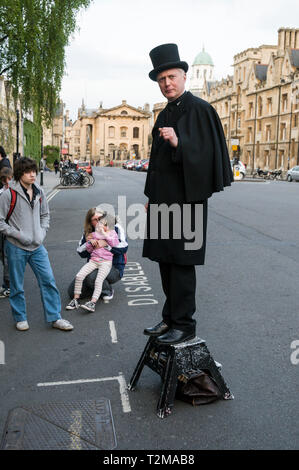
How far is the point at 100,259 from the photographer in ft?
19.9

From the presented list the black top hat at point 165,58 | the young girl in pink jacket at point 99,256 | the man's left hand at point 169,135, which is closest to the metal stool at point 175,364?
the man's left hand at point 169,135

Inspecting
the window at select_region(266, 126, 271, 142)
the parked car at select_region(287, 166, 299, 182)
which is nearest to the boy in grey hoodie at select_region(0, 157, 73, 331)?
the parked car at select_region(287, 166, 299, 182)

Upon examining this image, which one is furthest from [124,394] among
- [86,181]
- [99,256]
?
[86,181]

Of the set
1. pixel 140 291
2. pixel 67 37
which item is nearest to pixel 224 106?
pixel 67 37

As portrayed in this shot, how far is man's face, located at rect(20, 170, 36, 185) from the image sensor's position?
4.93 metres

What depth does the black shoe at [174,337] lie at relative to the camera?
3.44 meters

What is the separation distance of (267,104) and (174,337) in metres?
60.4

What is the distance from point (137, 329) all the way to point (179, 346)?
1.66m

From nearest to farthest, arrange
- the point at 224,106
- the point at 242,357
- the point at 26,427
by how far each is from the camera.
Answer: the point at 26,427, the point at 242,357, the point at 224,106

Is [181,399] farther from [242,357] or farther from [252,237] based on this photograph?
[252,237]

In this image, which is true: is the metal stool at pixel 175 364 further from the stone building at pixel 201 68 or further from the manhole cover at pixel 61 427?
the stone building at pixel 201 68

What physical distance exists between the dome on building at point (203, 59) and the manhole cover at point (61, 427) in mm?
154878

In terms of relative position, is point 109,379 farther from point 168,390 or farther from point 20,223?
point 20,223

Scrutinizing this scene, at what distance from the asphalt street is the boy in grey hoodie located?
0.22 meters
